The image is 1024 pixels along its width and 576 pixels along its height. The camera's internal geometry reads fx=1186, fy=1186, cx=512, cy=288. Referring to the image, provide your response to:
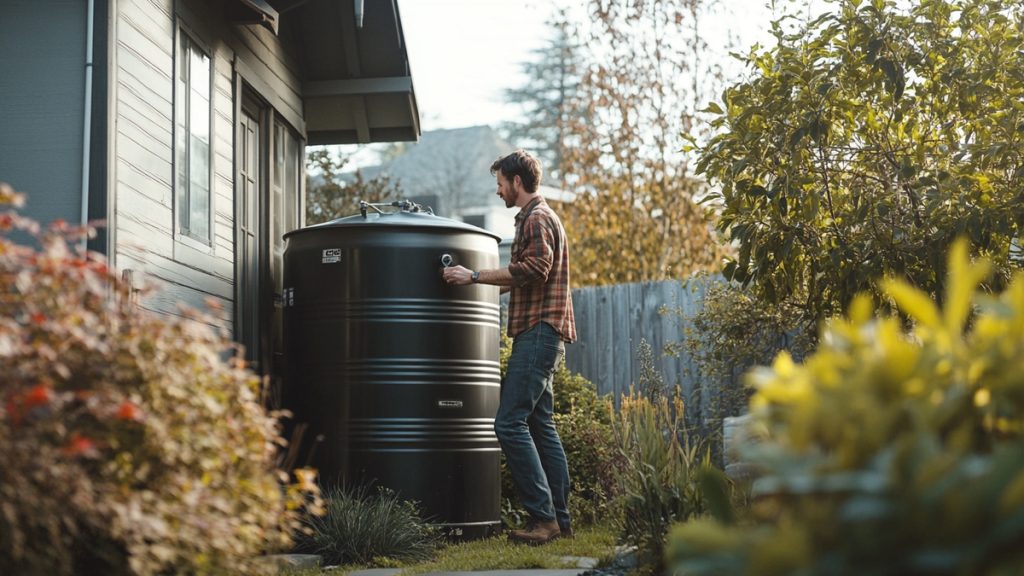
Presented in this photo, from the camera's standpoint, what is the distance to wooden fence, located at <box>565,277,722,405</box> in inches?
347

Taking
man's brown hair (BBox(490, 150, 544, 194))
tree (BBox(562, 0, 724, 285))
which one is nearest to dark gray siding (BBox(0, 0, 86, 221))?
man's brown hair (BBox(490, 150, 544, 194))

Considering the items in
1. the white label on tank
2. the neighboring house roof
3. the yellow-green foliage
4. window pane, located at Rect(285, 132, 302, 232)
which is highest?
the neighboring house roof

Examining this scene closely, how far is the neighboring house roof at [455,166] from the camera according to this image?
3531cm

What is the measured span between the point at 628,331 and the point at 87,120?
18.2 ft

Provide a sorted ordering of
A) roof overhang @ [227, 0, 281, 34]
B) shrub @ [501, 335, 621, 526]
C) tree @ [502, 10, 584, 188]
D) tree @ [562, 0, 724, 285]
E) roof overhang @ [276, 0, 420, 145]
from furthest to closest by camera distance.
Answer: tree @ [502, 10, 584, 188] < tree @ [562, 0, 724, 285] < roof overhang @ [276, 0, 420, 145] < shrub @ [501, 335, 621, 526] < roof overhang @ [227, 0, 281, 34]

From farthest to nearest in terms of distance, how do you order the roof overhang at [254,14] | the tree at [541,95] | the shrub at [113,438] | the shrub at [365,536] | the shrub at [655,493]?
1. the tree at [541,95]
2. the roof overhang at [254,14]
3. the shrub at [365,536]
4. the shrub at [655,493]
5. the shrub at [113,438]

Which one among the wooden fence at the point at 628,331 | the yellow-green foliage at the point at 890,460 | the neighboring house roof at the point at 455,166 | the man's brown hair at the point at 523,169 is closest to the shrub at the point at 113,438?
the yellow-green foliage at the point at 890,460

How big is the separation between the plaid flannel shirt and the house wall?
1393 millimetres

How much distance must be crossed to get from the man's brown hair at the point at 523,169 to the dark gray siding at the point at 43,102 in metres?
1.96

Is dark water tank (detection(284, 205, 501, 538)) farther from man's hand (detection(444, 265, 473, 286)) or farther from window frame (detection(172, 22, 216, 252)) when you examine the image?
window frame (detection(172, 22, 216, 252))

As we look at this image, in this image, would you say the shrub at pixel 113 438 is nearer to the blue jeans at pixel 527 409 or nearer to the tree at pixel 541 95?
the blue jeans at pixel 527 409

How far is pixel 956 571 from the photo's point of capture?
147 centimetres

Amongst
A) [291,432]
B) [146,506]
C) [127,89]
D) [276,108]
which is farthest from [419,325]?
[146,506]

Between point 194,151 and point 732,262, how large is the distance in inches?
106
